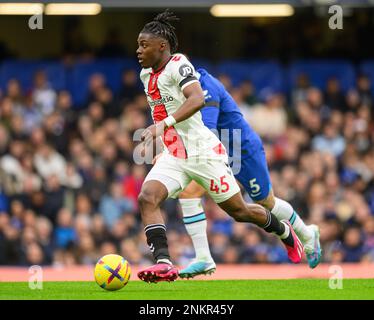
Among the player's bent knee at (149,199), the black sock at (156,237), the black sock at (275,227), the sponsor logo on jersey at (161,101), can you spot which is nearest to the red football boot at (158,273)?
the black sock at (156,237)

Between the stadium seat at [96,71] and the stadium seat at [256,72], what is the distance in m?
1.58

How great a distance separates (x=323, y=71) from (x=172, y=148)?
1015 cm

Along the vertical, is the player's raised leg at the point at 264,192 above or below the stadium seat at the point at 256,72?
below

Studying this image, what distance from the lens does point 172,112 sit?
30.3ft

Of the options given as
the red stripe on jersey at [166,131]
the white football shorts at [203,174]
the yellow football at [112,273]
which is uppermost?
the red stripe on jersey at [166,131]

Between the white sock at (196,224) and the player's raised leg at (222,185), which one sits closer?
the player's raised leg at (222,185)

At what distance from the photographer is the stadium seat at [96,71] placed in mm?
18656

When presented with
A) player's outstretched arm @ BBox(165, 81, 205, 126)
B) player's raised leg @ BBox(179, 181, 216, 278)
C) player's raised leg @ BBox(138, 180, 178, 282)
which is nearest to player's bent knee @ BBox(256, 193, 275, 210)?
player's raised leg @ BBox(179, 181, 216, 278)

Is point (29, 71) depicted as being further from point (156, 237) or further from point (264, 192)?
point (156, 237)

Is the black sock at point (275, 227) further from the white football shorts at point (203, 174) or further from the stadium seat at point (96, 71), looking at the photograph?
the stadium seat at point (96, 71)

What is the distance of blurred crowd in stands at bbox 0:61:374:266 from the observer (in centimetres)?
1559

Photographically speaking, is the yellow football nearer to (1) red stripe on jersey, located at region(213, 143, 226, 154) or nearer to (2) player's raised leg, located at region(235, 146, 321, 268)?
(1) red stripe on jersey, located at region(213, 143, 226, 154)

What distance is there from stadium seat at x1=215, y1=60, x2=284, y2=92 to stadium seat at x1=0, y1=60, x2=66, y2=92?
8.78ft

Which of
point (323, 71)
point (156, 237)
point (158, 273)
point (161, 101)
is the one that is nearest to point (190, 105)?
point (161, 101)
